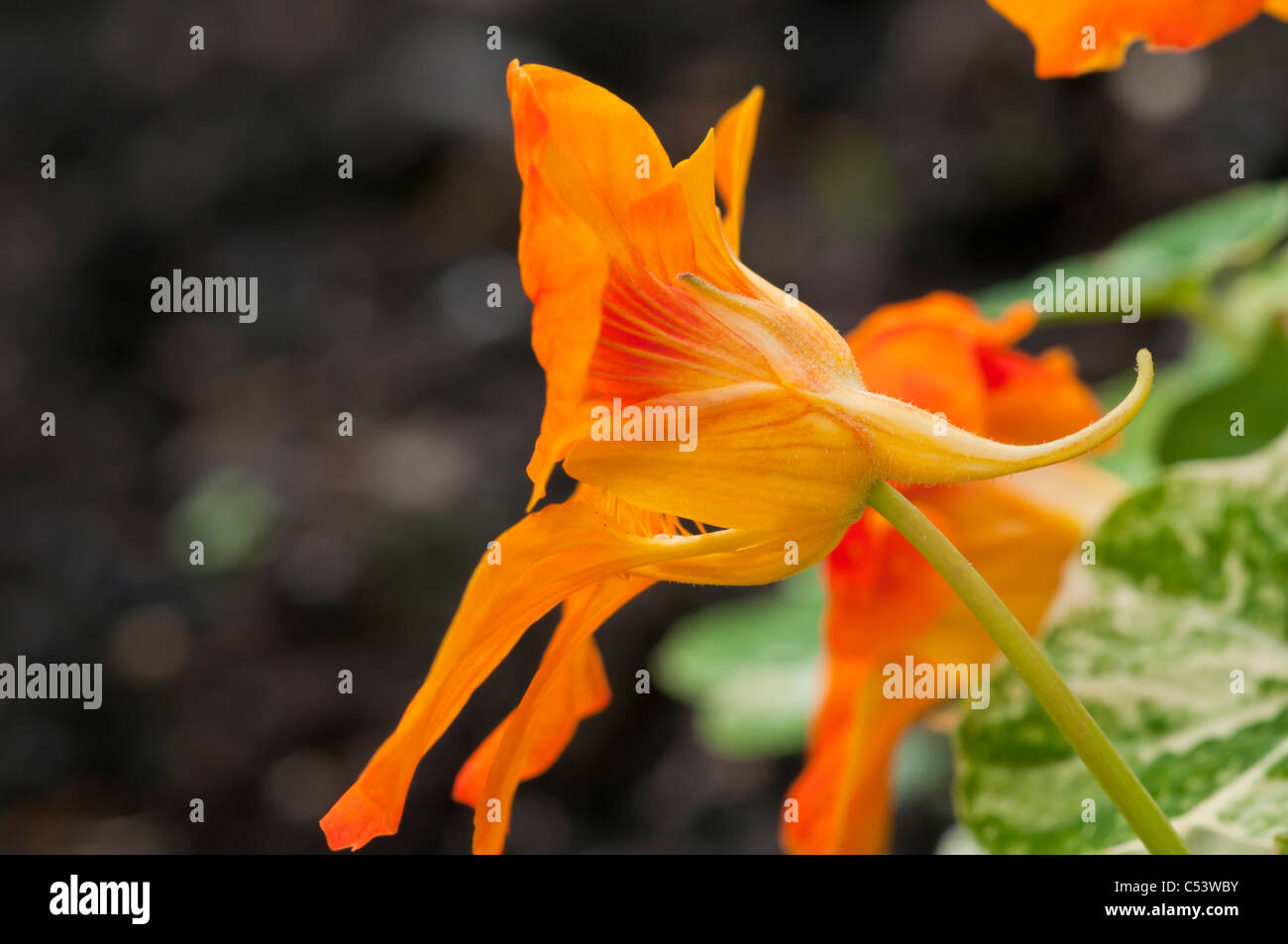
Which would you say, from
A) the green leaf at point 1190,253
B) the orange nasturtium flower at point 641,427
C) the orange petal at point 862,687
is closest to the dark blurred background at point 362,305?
the green leaf at point 1190,253

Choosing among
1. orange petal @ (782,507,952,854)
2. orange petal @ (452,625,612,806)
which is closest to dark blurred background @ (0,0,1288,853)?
orange petal @ (782,507,952,854)

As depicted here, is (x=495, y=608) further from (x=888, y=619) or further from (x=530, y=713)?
(x=888, y=619)

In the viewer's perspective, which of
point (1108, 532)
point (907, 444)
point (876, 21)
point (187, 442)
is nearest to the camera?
point (907, 444)

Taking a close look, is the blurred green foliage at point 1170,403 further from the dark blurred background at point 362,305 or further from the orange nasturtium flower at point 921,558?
the dark blurred background at point 362,305

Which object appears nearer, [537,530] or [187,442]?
[537,530]

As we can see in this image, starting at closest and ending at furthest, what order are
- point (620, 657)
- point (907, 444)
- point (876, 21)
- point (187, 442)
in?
point (907, 444) → point (620, 657) → point (187, 442) → point (876, 21)
